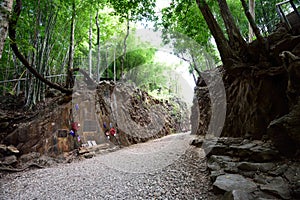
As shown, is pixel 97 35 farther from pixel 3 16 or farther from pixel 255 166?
pixel 255 166

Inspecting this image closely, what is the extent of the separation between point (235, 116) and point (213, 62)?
8665 mm

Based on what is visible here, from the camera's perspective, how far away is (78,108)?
6445 mm

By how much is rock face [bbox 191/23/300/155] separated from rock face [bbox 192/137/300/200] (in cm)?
23

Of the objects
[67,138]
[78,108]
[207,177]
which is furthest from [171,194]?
[78,108]

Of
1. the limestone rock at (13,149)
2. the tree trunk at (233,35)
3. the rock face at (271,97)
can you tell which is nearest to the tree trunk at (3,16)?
the limestone rock at (13,149)

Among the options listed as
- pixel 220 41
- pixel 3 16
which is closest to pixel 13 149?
pixel 3 16

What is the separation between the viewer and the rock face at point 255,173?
1893 millimetres

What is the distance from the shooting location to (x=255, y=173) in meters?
2.38

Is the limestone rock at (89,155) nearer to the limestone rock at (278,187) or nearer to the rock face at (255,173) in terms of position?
the rock face at (255,173)

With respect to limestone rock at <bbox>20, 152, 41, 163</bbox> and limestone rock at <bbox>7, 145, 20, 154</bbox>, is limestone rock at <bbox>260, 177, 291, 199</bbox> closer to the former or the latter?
limestone rock at <bbox>20, 152, 41, 163</bbox>

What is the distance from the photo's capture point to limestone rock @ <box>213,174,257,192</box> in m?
2.10

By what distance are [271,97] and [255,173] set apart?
1.61m

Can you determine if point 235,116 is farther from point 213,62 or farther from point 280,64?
point 213,62

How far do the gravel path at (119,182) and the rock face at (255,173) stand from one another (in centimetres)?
29
